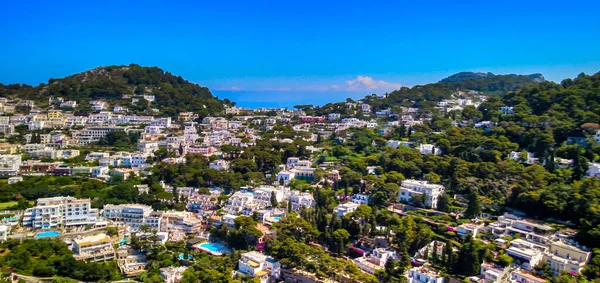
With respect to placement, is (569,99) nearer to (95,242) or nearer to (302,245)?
(302,245)

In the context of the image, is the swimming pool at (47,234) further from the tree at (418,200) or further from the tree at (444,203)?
the tree at (444,203)

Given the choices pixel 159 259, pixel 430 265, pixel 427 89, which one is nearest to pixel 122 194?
pixel 159 259

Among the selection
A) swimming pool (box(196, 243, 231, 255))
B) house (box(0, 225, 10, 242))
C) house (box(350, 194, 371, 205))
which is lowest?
swimming pool (box(196, 243, 231, 255))

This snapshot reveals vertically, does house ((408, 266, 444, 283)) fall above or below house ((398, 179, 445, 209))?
below

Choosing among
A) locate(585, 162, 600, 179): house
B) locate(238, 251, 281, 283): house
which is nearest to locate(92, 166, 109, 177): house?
locate(238, 251, 281, 283): house

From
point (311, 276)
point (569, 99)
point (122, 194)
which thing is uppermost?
point (569, 99)

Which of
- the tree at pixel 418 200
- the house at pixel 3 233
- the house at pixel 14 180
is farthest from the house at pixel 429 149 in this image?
the house at pixel 14 180

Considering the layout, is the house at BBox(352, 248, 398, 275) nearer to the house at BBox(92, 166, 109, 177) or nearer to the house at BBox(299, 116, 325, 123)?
the house at BBox(92, 166, 109, 177)
